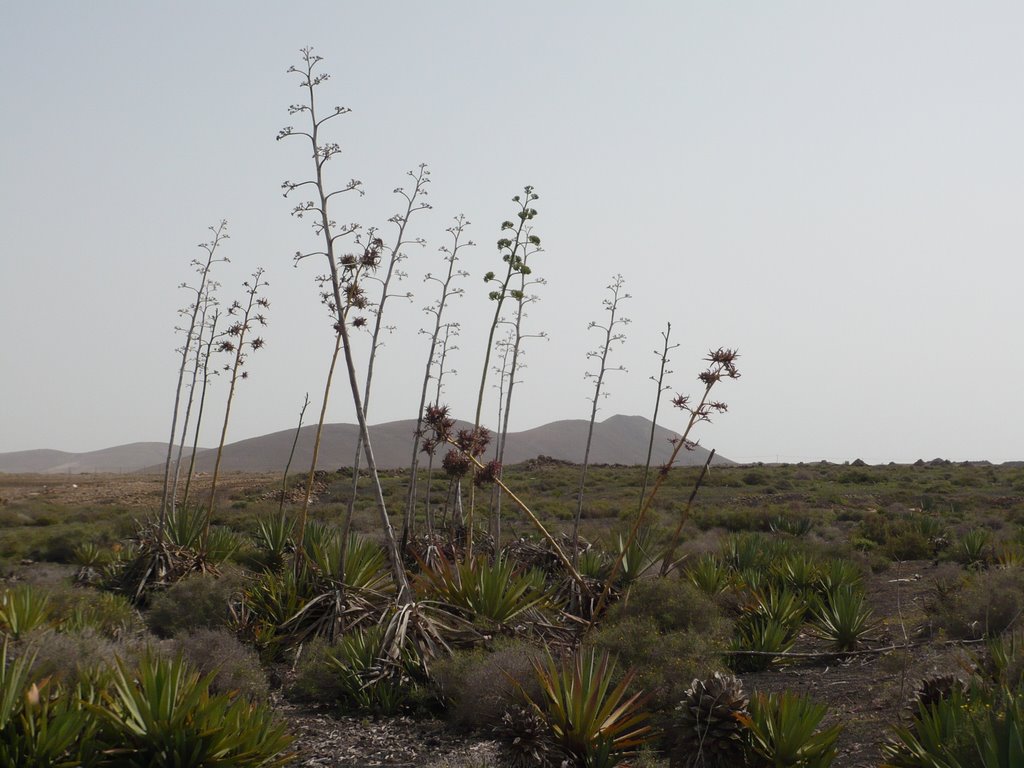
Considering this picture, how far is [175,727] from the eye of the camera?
17.7 ft

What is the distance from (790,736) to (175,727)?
13.5 ft

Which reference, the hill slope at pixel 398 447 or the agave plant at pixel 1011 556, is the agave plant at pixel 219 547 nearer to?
the agave plant at pixel 1011 556

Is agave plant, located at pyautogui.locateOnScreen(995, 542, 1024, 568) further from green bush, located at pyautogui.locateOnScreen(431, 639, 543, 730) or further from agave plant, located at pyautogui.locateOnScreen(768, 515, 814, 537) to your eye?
green bush, located at pyautogui.locateOnScreen(431, 639, 543, 730)

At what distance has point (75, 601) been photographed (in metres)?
10.7

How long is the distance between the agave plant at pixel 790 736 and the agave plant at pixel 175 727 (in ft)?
10.8

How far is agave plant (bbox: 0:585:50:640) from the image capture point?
802 cm

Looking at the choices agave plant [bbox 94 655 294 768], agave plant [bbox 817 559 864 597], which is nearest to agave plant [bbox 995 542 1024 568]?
agave plant [bbox 817 559 864 597]

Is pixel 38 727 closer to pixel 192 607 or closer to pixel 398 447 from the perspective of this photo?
pixel 192 607

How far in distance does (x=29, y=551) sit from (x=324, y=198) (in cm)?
1751

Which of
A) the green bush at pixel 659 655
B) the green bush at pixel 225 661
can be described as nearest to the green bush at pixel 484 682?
the green bush at pixel 659 655

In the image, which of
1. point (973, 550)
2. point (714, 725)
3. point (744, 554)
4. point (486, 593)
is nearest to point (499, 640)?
point (486, 593)

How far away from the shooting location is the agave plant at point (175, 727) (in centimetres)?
531

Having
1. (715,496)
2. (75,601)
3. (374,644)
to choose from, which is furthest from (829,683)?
(715,496)

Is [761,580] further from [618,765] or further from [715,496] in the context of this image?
[715,496]
